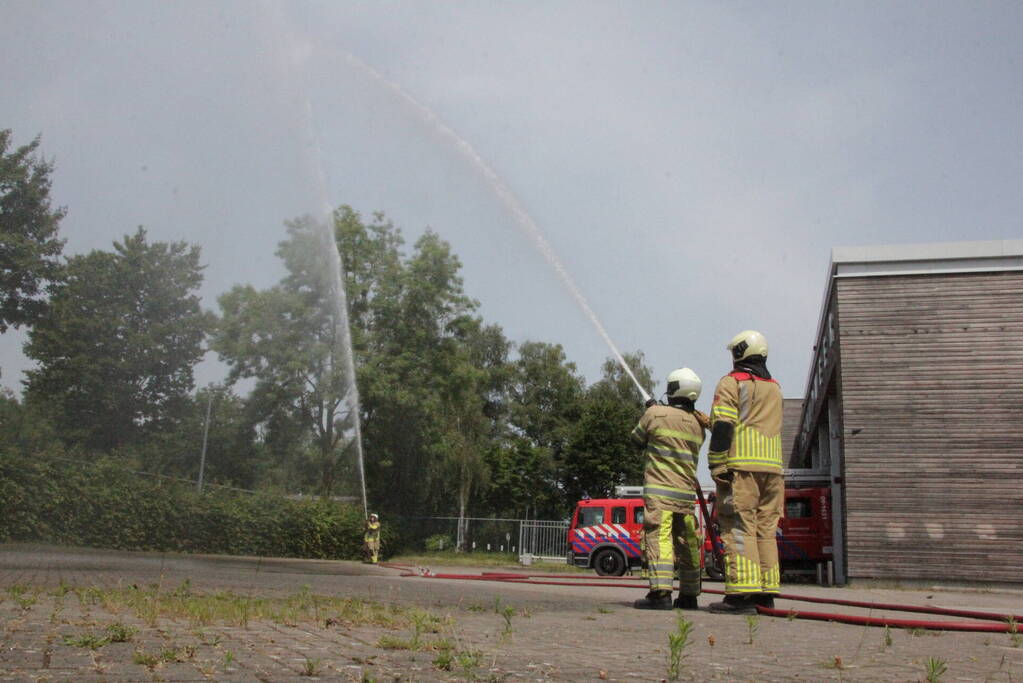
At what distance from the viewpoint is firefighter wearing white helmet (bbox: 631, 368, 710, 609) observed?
24.9 ft

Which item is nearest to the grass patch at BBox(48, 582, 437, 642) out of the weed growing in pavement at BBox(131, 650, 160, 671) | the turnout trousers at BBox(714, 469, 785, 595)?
the weed growing in pavement at BBox(131, 650, 160, 671)

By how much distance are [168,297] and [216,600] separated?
97.4 ft

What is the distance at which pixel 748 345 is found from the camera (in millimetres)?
7836

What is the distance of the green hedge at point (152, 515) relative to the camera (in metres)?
20.2

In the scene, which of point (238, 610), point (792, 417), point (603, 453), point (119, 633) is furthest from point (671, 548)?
point (792, 417)

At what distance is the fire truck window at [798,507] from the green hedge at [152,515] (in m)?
12.7

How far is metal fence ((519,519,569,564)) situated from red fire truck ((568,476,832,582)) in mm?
11661

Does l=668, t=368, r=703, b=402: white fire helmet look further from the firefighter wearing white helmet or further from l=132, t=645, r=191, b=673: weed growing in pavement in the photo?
l=132, t=645, r=191, b=673: weed growing in pavement

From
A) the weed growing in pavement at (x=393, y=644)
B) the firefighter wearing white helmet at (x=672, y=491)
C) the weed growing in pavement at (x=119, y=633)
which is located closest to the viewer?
the weed growing in pavement at (x=119, y=633)

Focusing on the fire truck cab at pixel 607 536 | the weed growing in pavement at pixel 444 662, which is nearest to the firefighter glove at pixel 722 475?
the weed growing in pavement at pixel 444 662

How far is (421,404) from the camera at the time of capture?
35469mm

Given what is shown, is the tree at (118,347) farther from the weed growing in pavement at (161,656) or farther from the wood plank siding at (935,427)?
the weed growing in pavement at (161,656)

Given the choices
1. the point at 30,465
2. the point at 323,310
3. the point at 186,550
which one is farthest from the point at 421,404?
the point at 30,465

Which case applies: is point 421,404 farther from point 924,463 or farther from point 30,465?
point 924,463
